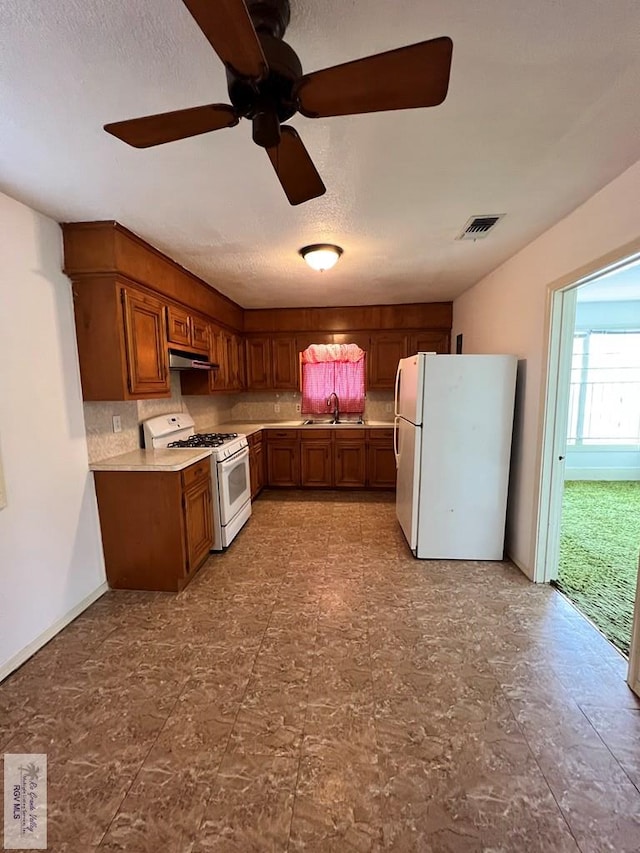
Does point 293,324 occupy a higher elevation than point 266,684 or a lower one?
higher

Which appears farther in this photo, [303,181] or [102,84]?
[303,181]

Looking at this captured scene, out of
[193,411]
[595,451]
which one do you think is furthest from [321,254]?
[595,451]

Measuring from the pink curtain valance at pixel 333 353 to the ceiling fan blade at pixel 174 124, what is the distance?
3.80 m

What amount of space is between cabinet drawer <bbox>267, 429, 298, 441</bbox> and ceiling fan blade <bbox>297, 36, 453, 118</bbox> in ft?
12.6

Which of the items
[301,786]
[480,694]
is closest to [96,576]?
[301,786]

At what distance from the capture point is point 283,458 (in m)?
4.85

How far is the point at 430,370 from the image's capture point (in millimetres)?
2859

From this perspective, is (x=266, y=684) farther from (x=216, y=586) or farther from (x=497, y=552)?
(x=497, y=552)

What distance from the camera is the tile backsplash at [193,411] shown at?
8.64ft

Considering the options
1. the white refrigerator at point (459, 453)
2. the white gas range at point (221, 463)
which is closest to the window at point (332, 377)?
the white gas range at point (221, 463)

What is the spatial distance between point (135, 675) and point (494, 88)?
2.90 m

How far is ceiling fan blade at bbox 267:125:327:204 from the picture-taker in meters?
1.20

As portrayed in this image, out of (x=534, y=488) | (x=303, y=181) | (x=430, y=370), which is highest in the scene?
(x=303, y=181)

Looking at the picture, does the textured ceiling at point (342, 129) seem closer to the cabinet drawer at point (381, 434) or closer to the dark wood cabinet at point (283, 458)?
the cabinet drawer at point (381, 434)
